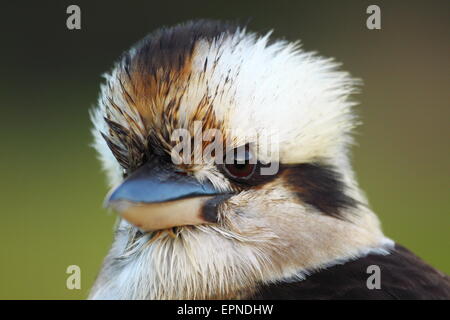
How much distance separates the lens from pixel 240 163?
12.3 ft

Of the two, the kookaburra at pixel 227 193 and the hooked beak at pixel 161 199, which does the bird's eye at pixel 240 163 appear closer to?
the kookaburra at pixel 227 193

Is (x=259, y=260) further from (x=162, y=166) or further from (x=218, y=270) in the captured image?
(x=162, y=166)

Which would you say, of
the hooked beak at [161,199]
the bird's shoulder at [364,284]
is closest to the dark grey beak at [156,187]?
the hooked beak at [161,199]

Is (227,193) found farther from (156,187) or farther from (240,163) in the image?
(156,187)

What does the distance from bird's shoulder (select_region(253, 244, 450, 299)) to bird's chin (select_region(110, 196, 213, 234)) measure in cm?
48

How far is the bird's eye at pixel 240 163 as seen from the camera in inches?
147

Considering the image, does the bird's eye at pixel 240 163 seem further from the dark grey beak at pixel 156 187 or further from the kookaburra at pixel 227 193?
the dark grey beak at pixel 156 187

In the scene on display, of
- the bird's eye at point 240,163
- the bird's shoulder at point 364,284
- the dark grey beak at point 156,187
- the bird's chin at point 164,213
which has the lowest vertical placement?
the bird's shoulder at point 364,284

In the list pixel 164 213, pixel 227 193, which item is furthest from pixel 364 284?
pixel 164 213

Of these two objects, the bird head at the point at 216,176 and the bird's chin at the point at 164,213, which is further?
the bird head at the point at 216,176

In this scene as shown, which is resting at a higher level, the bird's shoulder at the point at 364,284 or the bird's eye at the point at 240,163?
the bird's eye at the point at 240,163

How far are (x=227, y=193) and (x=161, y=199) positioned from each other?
1.16 feet

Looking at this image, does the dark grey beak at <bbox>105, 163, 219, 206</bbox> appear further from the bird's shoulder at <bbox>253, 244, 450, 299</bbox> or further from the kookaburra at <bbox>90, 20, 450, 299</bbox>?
the bird's shoulder at <bbox>253, 244, 450, 299</bbox>

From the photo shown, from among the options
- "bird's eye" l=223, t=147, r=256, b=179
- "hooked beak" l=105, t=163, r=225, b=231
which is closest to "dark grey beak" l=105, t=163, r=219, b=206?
"hooked beak" l=105, t=163, r=225, b=231
